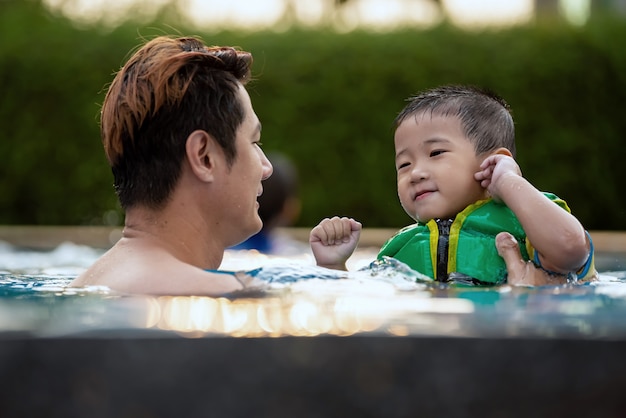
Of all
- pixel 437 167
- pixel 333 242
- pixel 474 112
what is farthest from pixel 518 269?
pixel 333 242

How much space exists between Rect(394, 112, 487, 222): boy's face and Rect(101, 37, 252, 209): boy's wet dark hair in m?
0.81

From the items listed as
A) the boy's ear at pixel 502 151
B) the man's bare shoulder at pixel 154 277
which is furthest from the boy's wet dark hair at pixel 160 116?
the boy's ear at pixel 502 151

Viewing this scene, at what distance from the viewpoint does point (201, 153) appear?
267cm

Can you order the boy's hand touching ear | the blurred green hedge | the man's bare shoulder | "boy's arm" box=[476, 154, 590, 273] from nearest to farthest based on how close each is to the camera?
1. the man's bare shoulder
2. "boy's arm" box=[476, 154, 590, 273]
3. the boy's hand touching ear
4. the blurred green hedge

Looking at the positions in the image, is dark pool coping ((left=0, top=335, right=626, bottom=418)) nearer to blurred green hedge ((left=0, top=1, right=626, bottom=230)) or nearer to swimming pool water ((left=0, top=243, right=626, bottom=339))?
swimming pool water ((left=0, top=243, right=626, bottom=339))

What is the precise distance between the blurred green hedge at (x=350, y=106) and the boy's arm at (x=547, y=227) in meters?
5.98

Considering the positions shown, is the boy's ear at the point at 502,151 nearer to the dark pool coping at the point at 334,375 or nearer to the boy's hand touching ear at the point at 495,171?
the boy's hand touching ear at the point at 495,171

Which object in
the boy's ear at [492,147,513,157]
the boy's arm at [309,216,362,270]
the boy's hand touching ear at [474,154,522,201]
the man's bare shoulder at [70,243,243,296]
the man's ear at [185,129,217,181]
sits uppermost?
the man's ear at [185,129,217,181]

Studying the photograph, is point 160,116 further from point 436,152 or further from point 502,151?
point 502,151

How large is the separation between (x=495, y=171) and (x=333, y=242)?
75cm

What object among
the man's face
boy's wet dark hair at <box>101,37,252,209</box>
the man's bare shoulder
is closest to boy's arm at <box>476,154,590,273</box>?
the man's face

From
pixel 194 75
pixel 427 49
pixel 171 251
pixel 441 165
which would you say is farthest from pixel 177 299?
pixel 427 49

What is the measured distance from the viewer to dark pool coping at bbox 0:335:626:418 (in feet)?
4.27

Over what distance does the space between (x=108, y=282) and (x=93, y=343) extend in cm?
117
